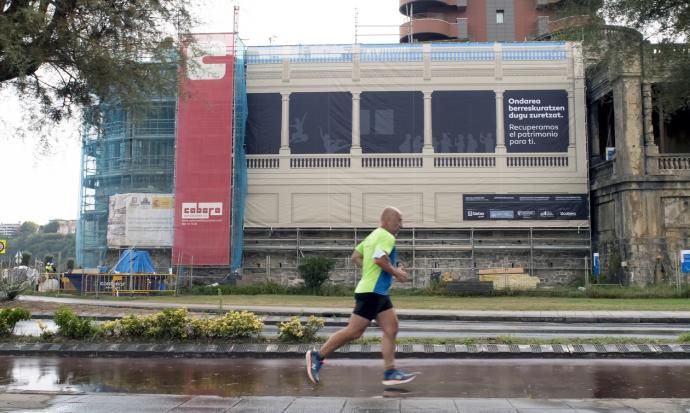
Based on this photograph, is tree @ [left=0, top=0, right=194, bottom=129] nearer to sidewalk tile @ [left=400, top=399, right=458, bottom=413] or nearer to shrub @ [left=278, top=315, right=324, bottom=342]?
shrub @ [left=278, top=315, right=324, bottom=342]

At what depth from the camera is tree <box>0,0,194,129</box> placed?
314 inches

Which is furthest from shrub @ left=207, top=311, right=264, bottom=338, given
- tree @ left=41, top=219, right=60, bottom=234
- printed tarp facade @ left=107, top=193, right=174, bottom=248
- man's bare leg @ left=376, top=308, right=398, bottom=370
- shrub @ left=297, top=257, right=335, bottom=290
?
tree @ left=41, top=219, right=60, bottom=234

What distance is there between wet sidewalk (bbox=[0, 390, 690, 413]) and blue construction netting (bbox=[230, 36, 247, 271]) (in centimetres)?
2982

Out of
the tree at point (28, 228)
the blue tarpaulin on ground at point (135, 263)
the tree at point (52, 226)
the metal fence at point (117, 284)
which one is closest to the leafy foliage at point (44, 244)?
the tree at point (28, 228)

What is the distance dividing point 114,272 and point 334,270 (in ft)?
36.8

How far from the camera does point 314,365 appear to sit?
695 cm

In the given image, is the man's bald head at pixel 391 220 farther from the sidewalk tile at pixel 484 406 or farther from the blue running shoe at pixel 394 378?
the sidewalk tile at pixel 484 406

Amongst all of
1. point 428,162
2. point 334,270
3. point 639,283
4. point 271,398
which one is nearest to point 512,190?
point 428,162

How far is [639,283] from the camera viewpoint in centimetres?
3166

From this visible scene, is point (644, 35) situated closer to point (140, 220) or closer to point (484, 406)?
point (484, 406)

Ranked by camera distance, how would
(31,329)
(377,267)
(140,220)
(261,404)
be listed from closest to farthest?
(261,404), (377,267), (31,329), (140,220)

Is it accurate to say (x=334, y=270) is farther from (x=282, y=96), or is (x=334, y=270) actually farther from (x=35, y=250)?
(x=35, y=250)

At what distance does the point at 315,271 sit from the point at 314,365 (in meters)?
25.1

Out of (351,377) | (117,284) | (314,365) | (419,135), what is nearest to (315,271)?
(117,284)
